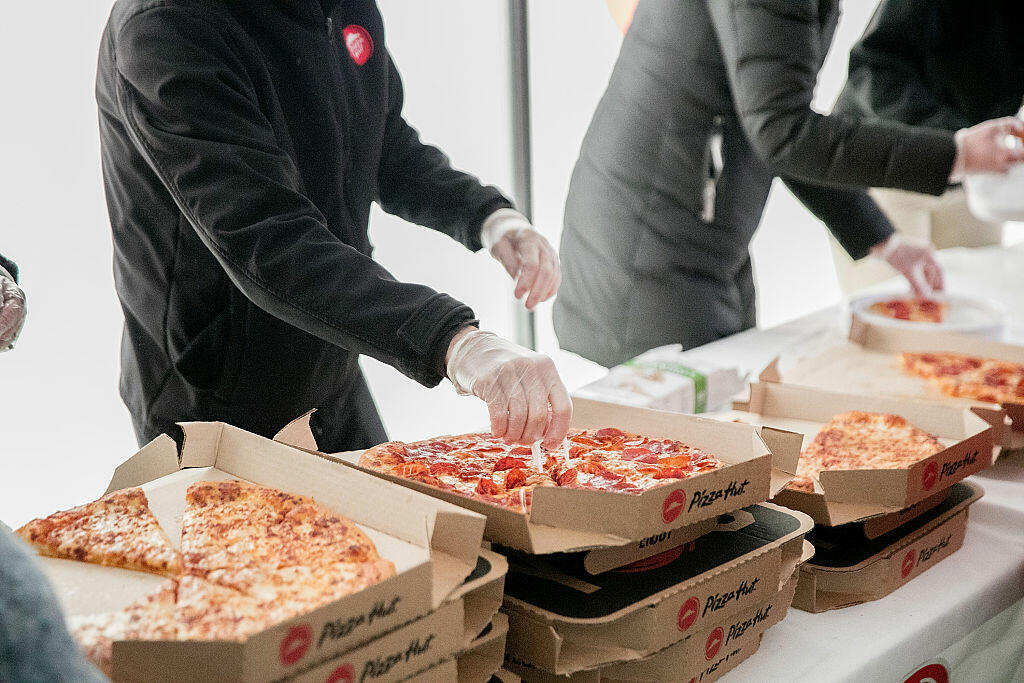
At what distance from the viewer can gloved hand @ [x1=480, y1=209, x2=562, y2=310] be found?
155cm

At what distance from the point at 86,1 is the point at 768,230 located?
3.91 meters

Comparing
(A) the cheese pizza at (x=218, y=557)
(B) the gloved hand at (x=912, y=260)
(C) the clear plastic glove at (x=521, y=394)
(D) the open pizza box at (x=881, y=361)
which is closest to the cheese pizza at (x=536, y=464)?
(C) the clear plastic glove at (x=521, y=394)

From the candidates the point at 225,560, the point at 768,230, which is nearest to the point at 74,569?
the point at 225,560

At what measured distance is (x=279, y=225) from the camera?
1.23m

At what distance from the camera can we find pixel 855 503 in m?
1.11

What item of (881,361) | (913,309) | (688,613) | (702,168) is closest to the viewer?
(688,613)

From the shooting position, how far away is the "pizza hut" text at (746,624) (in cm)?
96

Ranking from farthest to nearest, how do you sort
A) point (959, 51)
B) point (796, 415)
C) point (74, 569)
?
point (959, 51) → point (796, 415) → point (74, 569)

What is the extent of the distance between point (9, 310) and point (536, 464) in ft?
2.41

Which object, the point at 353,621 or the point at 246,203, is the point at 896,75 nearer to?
the point at 246,203

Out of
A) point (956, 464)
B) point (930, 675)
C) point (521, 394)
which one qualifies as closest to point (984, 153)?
point (956, 464)

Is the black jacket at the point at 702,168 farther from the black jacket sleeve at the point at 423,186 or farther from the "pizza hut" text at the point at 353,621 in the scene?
the "pizza hut" text at the point at 353,621

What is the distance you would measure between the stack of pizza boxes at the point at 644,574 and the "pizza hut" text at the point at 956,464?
0.88 ft

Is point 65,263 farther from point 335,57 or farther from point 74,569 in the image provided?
point 74,569
